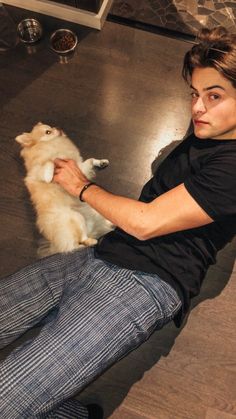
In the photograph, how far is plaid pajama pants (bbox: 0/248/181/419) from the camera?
1307 mm

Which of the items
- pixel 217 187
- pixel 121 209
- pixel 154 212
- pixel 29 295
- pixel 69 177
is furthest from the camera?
pixel 69 177

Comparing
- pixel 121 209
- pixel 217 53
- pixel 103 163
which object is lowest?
pixel 103 163

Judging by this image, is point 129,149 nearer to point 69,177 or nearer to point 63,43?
point 69,177

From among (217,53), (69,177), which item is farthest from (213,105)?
(69,177)

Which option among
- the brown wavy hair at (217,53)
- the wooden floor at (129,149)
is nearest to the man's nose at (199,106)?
the brown wavy hair at (217,53)

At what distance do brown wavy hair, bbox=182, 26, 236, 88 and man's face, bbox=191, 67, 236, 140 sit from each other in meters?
0.02

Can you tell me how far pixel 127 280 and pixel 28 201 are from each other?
1037 millimetres

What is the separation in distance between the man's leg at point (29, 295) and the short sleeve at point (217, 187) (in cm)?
69

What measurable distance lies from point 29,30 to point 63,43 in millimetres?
304

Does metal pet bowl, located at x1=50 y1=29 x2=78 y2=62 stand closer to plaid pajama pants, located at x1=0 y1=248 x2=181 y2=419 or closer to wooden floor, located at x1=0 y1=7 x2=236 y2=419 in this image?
wooden floor, located at x1=0 y1=7 x2=236 y2=419

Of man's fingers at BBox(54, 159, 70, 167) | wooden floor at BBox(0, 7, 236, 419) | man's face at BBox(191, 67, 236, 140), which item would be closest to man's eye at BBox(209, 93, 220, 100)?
man's face at BBox(191, 67, 236, 140)

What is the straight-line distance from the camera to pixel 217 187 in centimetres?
120

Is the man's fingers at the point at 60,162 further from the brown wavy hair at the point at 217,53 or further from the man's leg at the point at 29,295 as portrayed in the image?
the brown wavy hair at the point at 217,53

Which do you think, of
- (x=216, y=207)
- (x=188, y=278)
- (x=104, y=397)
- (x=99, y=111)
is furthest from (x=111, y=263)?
(x=99, y=111)
